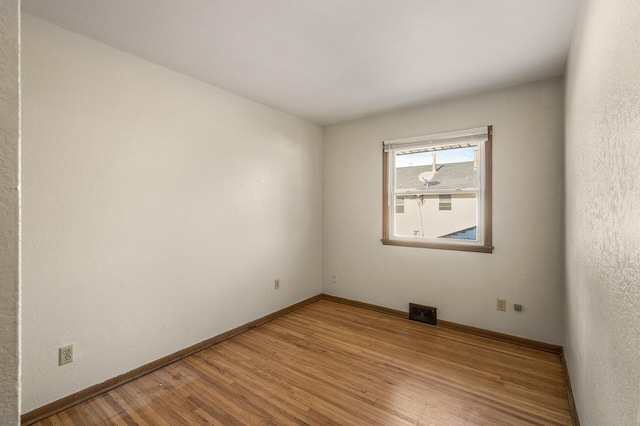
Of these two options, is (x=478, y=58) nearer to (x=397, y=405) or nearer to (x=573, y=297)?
(x=573, y=297)

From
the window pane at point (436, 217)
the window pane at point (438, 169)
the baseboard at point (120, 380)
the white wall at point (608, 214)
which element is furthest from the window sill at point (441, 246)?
the baseboard at point (120, 380)

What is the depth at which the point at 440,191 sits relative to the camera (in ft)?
11.1

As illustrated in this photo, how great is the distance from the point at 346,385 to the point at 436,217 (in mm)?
2063

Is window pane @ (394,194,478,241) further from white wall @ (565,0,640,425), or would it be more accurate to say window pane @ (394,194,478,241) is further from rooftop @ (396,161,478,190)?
white wall @ (565,0,640,425)

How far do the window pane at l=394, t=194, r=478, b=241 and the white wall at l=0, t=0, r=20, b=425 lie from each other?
3464 millimetres

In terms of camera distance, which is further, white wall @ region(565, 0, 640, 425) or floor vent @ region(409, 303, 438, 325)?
floor vent @ region(409, 303, 438, 325)

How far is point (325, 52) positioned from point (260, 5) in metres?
0.64

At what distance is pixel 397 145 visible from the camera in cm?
366

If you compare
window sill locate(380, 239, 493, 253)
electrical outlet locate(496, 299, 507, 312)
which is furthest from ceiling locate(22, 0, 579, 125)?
electrical outlet locate(496, 299, 507, 312)

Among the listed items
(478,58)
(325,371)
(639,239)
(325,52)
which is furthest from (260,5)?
(325,371)

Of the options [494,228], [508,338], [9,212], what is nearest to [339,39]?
[9,212]

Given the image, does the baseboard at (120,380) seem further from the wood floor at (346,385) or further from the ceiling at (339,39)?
the ceiling at (339,39)

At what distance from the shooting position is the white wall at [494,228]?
2744mm

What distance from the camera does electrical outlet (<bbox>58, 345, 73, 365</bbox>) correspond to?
199cm
